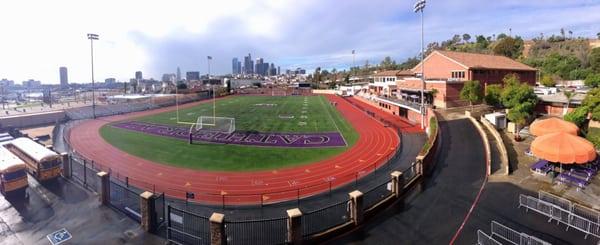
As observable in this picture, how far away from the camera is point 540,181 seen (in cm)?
1814

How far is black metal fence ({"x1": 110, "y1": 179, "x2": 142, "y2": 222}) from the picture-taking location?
49.0ft

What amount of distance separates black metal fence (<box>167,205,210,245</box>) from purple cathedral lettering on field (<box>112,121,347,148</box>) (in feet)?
60.1

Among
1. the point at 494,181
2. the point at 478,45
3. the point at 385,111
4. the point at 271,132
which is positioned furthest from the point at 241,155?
the point at 478,45

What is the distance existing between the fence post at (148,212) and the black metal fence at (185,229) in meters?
0.84

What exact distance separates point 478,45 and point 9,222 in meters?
150

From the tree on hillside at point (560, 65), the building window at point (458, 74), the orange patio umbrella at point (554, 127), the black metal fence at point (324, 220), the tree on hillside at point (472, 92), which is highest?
the tree on hillside at point (560, 65)

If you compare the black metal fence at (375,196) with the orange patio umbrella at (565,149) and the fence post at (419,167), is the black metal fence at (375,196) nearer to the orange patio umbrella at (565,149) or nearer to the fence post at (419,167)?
the fence post at (419,167)

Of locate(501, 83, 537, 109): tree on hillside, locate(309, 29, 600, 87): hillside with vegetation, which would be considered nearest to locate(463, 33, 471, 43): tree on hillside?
locate(309, 29, 600, 87): hillside with vegetation

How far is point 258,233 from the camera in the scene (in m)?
12.8

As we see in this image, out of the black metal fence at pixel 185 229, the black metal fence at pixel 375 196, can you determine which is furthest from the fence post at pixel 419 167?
the black metal fence at pixel 185 229

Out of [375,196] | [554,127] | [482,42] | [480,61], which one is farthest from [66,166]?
[482,42]

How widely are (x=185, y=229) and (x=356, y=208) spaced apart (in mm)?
7521

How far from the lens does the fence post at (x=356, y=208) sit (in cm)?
1316

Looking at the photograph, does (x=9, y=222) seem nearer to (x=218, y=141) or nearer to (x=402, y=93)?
(x=218, y=141)
